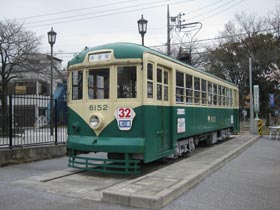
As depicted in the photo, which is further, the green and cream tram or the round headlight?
the round headlight

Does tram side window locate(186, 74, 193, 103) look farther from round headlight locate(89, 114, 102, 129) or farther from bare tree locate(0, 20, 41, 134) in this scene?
bare tree locate(0, 20, 41, 134)

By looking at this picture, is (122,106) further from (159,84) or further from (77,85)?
(77,85)

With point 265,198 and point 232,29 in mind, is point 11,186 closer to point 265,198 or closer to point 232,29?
point 265,198

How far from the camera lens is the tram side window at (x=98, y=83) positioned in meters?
8.52

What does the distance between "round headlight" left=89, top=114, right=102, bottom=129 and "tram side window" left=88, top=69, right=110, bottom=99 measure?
20.7 inches

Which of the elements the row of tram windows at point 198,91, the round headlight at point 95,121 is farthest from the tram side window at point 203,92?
the round headlight at point 95,121

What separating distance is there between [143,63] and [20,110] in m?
5.44

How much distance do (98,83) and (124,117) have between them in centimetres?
116

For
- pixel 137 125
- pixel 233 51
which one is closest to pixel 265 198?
pixel 137 125

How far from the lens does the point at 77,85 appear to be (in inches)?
355

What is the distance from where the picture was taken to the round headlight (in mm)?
8289

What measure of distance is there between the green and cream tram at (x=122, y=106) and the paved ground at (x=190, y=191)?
2.27 ft

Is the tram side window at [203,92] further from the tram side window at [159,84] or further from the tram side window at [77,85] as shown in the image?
the tram side window at [77,85]

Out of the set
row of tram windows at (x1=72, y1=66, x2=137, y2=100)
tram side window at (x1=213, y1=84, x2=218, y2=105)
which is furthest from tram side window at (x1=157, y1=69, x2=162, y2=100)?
tram side window at (x1=213, y1=84, x2=218, y2=105)
